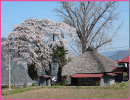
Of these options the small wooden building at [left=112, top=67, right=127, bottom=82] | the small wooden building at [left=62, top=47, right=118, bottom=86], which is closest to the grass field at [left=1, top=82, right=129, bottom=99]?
the small wooden building at [left=62, top=47, right=118, bottom=86]

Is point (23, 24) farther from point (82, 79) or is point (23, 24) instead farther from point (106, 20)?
point (106, 20)

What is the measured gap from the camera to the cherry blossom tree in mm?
31828

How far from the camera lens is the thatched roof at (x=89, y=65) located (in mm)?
28875

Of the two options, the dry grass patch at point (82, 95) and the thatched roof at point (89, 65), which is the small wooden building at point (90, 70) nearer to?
the thatched roof at point (89, 65)

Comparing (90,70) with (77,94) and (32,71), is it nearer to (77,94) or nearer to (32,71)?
(32,71)

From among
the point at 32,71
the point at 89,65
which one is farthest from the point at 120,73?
the point at 32,71

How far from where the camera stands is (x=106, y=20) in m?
39.9

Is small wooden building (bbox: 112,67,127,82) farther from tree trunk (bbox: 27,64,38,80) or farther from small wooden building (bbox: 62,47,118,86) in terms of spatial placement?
tree trunk (bbox: 27,64,38,80)

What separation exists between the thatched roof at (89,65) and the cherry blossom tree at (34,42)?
13.6 ft

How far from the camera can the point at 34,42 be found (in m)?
32.8

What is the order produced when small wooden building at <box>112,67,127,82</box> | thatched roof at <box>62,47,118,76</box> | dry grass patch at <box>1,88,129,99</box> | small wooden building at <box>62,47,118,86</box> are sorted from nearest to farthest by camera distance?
dry grass patch at <box>1,88,129,99</box> < small wooden building at <box>62,47,118,86</box> < thatched roof at <box>62,47,118,76</box> < small wooden building at <box>112,67,127,82</box>

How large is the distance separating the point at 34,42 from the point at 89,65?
32.4ft

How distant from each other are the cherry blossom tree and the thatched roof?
4.14m

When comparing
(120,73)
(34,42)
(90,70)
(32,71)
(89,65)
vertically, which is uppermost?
(34,42)
